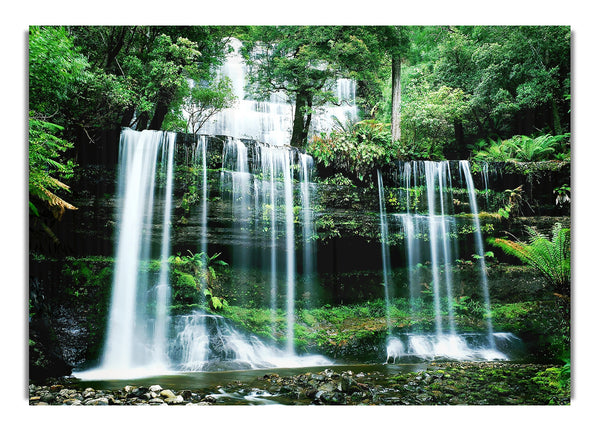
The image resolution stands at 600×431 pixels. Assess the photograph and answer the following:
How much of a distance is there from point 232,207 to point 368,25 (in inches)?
86.5

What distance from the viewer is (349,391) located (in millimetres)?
2787

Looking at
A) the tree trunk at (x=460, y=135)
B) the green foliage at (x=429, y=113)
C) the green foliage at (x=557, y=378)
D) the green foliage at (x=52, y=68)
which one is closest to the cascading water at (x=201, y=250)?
the green foliage at (x=52, y=68)

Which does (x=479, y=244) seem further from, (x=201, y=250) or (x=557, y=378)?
(x=201, y=250)

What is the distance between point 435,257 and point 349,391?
1639mm

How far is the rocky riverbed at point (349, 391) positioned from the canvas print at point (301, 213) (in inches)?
0.8

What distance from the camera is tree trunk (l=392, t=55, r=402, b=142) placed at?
12.1 feet

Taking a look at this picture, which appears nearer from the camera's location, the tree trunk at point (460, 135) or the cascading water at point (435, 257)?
the cascading water at point (435, 257)

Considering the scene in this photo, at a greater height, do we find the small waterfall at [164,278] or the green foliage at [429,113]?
the green foliage at [429,113]

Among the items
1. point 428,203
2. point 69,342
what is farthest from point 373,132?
point 69,342

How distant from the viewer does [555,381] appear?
294cm

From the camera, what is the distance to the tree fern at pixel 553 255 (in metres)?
3.06

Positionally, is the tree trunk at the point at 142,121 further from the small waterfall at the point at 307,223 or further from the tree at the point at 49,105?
the small waterfall at the point at 307,223

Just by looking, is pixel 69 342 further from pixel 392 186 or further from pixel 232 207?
pixel 392 186

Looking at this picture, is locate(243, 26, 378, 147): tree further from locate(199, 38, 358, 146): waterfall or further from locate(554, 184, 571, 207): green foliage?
locate(554, 184, 571, 207): green foliage
